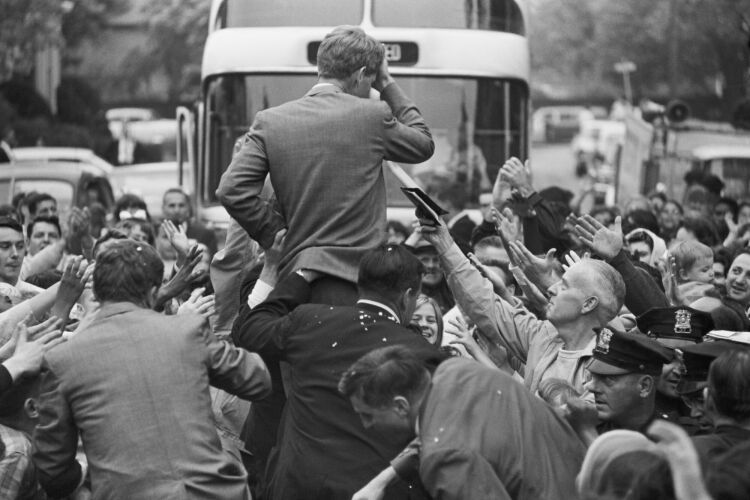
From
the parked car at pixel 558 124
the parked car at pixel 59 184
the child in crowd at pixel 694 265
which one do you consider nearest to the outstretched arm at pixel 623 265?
the child in crowd at pixel 694 265

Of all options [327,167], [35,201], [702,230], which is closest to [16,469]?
[327,167]

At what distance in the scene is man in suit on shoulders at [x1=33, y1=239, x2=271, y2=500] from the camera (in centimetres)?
593

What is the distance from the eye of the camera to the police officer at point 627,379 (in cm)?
629

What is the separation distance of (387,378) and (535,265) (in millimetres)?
2666

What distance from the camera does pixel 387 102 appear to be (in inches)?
289

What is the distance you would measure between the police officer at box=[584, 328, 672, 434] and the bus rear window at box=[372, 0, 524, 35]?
27.8ft

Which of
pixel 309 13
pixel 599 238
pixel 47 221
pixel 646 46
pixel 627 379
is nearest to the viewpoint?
pixel 627 379

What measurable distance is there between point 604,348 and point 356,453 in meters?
1.10

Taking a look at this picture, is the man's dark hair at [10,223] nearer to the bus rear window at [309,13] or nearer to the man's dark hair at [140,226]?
the man's dark hair at [140,226]

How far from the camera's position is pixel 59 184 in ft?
60.9

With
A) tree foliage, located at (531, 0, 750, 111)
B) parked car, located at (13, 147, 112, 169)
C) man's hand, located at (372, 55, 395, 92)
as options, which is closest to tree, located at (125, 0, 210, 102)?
tree foliage, located at (531, 0, 750, 111)

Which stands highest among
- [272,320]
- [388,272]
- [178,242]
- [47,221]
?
[388,272]

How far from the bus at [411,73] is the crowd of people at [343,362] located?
6.25m

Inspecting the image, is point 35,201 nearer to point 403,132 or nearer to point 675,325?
point 403,132
